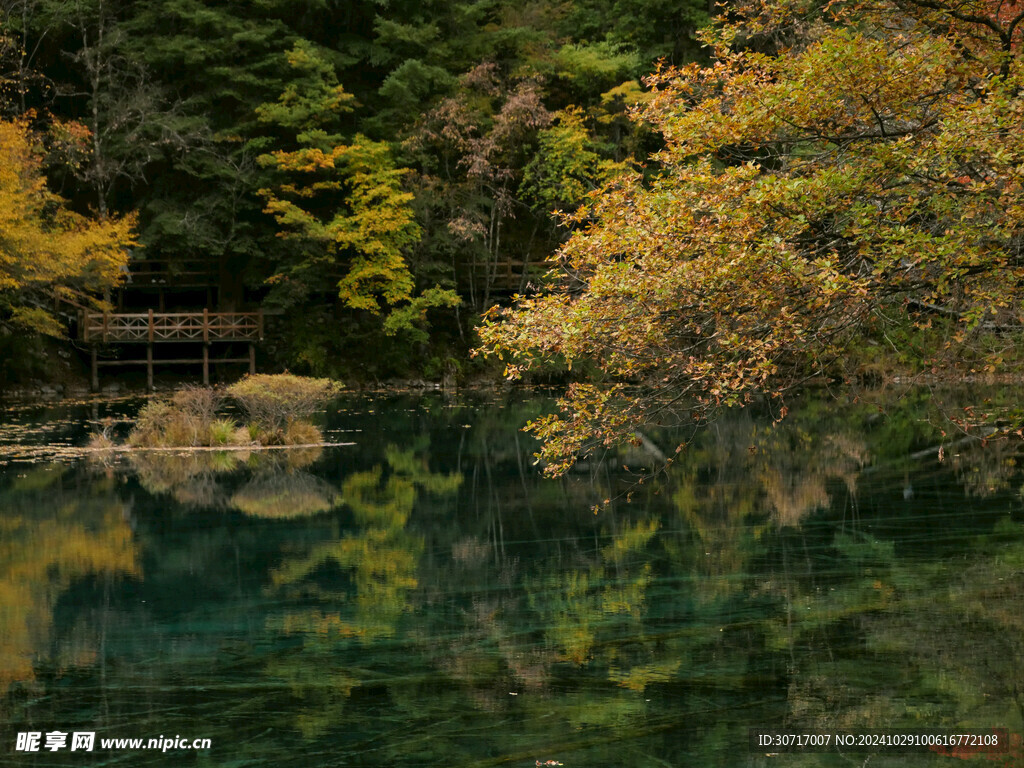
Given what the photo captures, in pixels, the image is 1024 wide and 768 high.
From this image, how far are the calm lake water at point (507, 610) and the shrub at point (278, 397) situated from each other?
3.02 metres

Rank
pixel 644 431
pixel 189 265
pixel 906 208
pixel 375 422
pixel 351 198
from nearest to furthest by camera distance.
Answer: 1. pixel 906 208
2. pixel 644 431
3. pixel 375 422
4. pixel 351 198
5. pixel 189 265

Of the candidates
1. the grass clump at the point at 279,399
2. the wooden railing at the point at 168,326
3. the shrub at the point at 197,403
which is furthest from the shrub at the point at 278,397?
the wooden railing at the point at 168,326

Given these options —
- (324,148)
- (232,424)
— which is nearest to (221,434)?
(232,424)

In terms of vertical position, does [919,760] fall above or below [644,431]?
below

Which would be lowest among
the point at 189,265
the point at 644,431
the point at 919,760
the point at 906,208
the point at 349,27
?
the point at 919,760

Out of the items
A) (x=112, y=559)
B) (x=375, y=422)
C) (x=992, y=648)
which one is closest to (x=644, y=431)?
(x=375, y=422)

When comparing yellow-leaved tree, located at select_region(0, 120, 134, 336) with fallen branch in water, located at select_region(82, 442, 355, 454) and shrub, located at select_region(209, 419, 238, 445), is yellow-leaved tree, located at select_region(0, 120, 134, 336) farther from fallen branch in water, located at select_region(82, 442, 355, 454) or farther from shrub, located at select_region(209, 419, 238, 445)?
shrub, located at select_region(209, 419, 238, 445)

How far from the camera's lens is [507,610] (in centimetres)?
1052

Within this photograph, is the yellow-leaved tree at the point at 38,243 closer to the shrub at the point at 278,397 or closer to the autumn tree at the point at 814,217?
the shrub at the point at 278,397

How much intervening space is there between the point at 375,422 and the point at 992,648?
20.2 meters

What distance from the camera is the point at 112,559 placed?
12.8 m

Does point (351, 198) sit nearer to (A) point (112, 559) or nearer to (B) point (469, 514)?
(B) point (469, 514)

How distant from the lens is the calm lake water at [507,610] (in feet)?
24.6

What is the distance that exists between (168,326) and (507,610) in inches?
1079
